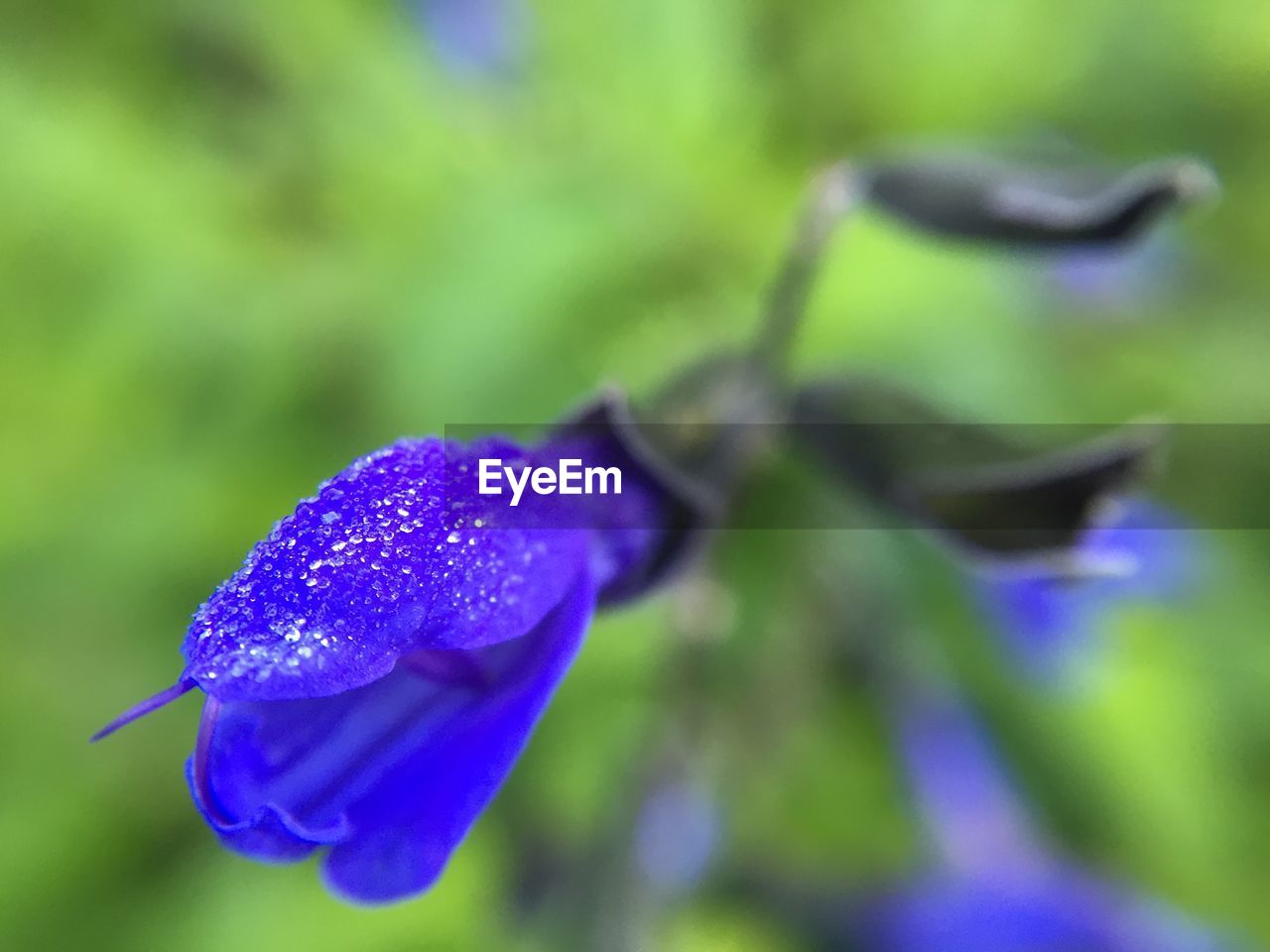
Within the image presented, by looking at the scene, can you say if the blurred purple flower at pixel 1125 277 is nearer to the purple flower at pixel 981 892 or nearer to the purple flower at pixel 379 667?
the purple flower at pixel 981 892

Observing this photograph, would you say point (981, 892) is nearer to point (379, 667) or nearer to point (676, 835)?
point (676, 835)

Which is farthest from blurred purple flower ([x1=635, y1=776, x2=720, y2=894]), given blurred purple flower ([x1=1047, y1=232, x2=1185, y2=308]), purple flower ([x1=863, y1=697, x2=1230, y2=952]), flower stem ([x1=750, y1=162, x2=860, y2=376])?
blurred purple flower ([x1=1047, y1=232, x2=1185, y2=308])

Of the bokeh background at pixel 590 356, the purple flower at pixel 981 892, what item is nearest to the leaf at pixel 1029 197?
the bokeh background at pixel 590 356

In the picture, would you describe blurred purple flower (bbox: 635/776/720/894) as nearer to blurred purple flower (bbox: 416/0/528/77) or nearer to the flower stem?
the flower stem

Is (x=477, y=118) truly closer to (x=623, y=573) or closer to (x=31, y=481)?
(x=31, y=481)

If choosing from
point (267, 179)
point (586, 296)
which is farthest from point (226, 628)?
point (267, 179)
